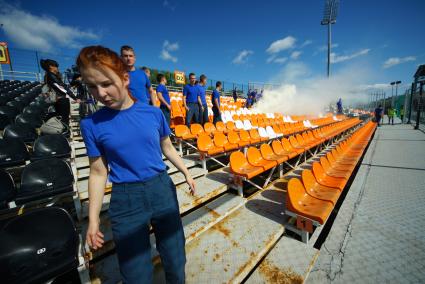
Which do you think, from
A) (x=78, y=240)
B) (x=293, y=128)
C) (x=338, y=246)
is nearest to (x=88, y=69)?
(x=78, y=240)

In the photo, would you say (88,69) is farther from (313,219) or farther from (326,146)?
(326,146)

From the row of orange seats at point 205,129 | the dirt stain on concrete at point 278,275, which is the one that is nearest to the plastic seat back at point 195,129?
the row of orange seats at point 205,129

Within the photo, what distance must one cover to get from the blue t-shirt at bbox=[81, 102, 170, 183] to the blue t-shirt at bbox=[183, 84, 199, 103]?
4859mm

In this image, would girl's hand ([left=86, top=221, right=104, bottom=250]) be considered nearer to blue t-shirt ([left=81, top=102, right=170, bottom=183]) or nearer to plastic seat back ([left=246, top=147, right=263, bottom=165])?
blue t-shirt ([left=81, top=102, right=170, bottom=183])

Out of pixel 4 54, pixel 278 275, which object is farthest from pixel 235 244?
pixel 4 54

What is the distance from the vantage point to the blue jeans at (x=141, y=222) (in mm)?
1139

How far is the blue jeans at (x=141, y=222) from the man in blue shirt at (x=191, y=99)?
193 inches

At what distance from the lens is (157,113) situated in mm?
1271

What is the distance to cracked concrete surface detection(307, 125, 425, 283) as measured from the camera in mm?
2102

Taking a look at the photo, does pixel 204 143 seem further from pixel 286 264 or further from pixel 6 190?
pixel 6 190

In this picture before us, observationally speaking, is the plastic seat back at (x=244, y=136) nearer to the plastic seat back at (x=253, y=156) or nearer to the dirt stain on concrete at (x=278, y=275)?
the plastic seat back at (x=253, y=156)

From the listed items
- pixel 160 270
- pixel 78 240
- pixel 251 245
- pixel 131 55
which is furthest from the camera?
pixel 131 55

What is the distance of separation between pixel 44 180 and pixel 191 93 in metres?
4.27

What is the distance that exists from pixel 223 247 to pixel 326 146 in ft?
25.6
